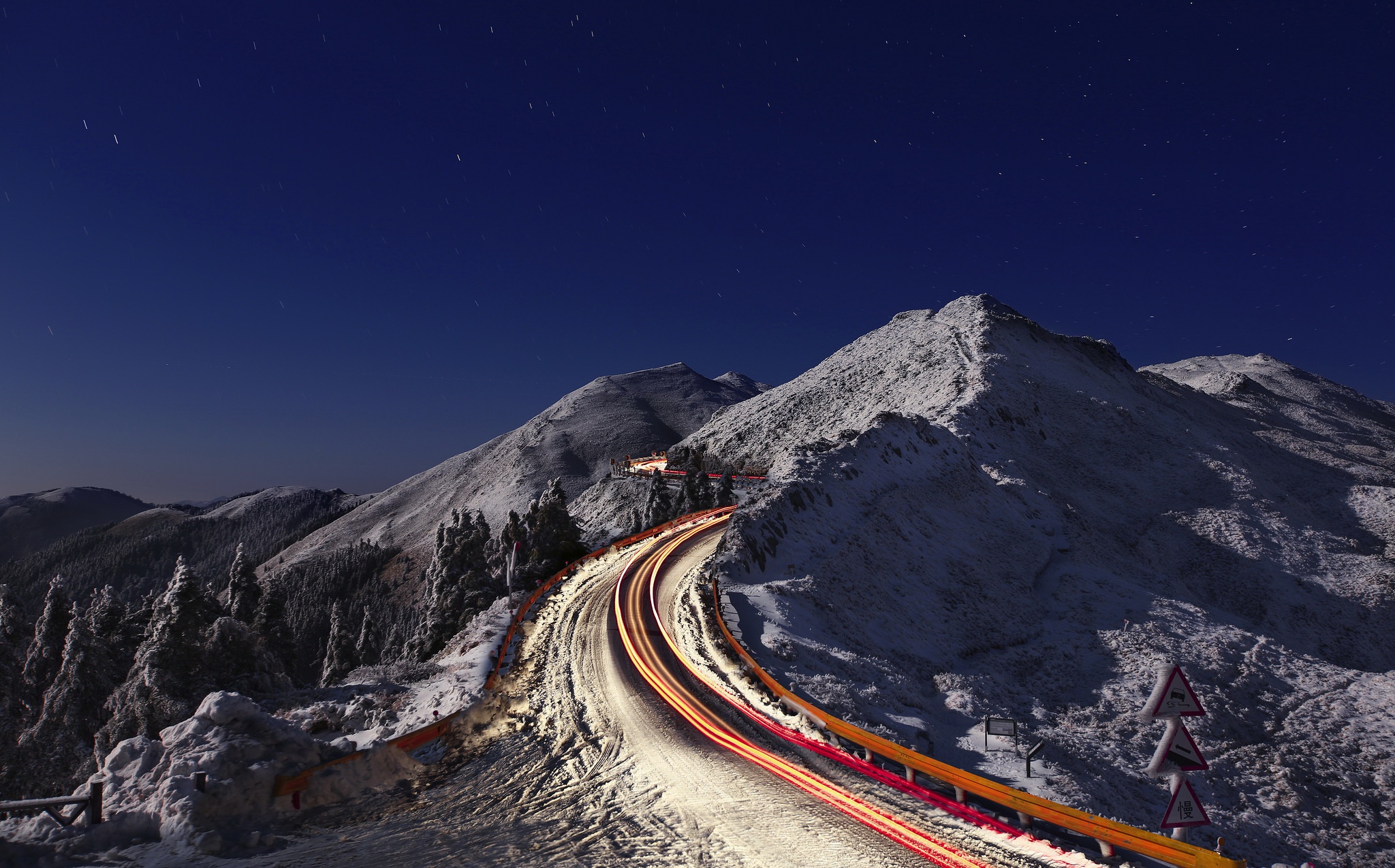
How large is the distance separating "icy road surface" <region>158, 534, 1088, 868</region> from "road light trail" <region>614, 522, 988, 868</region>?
305 mm

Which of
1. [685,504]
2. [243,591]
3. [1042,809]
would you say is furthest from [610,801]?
[685,504]

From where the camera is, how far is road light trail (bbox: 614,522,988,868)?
1109cm

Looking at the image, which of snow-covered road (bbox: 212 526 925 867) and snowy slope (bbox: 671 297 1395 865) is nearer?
snow-covered road (bbox: 212 526 925 867)

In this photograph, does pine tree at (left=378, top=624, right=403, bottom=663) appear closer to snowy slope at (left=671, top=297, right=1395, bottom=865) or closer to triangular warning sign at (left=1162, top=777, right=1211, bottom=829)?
snowy slope at (left=671, top=297, right=1395, bottom=865)

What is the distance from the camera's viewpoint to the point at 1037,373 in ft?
241

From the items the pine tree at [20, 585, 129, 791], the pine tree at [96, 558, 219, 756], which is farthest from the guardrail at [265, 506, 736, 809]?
the pine tree at [20, 585, 129, 791]

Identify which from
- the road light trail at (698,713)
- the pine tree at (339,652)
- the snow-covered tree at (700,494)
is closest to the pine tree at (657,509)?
the snow-covered tree at (700,494)

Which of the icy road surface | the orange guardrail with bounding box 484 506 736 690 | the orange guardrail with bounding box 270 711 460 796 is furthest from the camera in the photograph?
the orange guardrail with bounding box 484 506 736 690

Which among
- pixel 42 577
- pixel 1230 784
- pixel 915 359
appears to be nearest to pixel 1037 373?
pixel 915 359

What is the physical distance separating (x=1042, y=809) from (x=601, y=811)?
8242 mm

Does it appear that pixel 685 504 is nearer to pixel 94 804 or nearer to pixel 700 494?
pixel 700 494

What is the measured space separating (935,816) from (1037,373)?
72632 mm

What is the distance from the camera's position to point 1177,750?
27.8 ft

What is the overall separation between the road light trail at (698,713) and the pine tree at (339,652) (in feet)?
107
